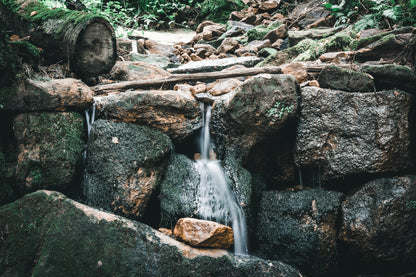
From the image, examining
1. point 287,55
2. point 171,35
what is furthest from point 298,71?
point 171,35

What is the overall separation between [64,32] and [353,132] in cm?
443

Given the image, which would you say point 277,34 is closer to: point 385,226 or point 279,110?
point 279,110

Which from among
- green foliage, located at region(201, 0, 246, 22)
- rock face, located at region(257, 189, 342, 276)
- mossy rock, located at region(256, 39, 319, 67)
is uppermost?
green foliage, located at region(201, 0, 246, 22)

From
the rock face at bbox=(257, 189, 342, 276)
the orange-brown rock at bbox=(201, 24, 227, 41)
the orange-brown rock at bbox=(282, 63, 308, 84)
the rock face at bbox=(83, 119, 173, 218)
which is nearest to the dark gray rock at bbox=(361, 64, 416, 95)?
the orange-brown rock at bbox=(282, 63, 308, 84)

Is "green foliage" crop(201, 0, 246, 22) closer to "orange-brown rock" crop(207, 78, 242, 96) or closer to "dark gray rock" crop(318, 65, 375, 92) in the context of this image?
"orange-brown rock" crop(207, 78, 242, 96)

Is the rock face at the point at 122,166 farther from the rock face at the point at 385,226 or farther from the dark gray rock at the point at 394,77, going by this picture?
the dark gray rock at the point at 394,77

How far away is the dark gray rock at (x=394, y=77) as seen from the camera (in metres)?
3.25

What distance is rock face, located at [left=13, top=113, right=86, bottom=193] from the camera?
2.76 meters

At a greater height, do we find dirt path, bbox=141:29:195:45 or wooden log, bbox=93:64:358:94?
dirt path, bbox=141:29:195:45

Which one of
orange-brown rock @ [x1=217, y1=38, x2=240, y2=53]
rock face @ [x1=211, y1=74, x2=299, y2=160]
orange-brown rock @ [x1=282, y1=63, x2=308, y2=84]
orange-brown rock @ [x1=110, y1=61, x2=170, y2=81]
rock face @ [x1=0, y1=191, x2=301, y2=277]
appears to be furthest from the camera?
orange-brown rock @ [x1=217, y1=38, x2=240, y2=53]

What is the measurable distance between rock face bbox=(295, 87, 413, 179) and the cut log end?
3309mm

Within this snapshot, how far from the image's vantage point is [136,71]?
195 inches

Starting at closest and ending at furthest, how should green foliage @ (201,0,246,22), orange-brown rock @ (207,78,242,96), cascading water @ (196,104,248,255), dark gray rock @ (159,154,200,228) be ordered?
dark gray rock @ (159,154,200,228) < cascading water @ (196,104,248,255) < orange-brown rock @ (207,78,242,96) < green foliage @ (201,0,246,22)

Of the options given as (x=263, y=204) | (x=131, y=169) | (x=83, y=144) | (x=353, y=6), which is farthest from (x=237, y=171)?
(x=353, y=6)
